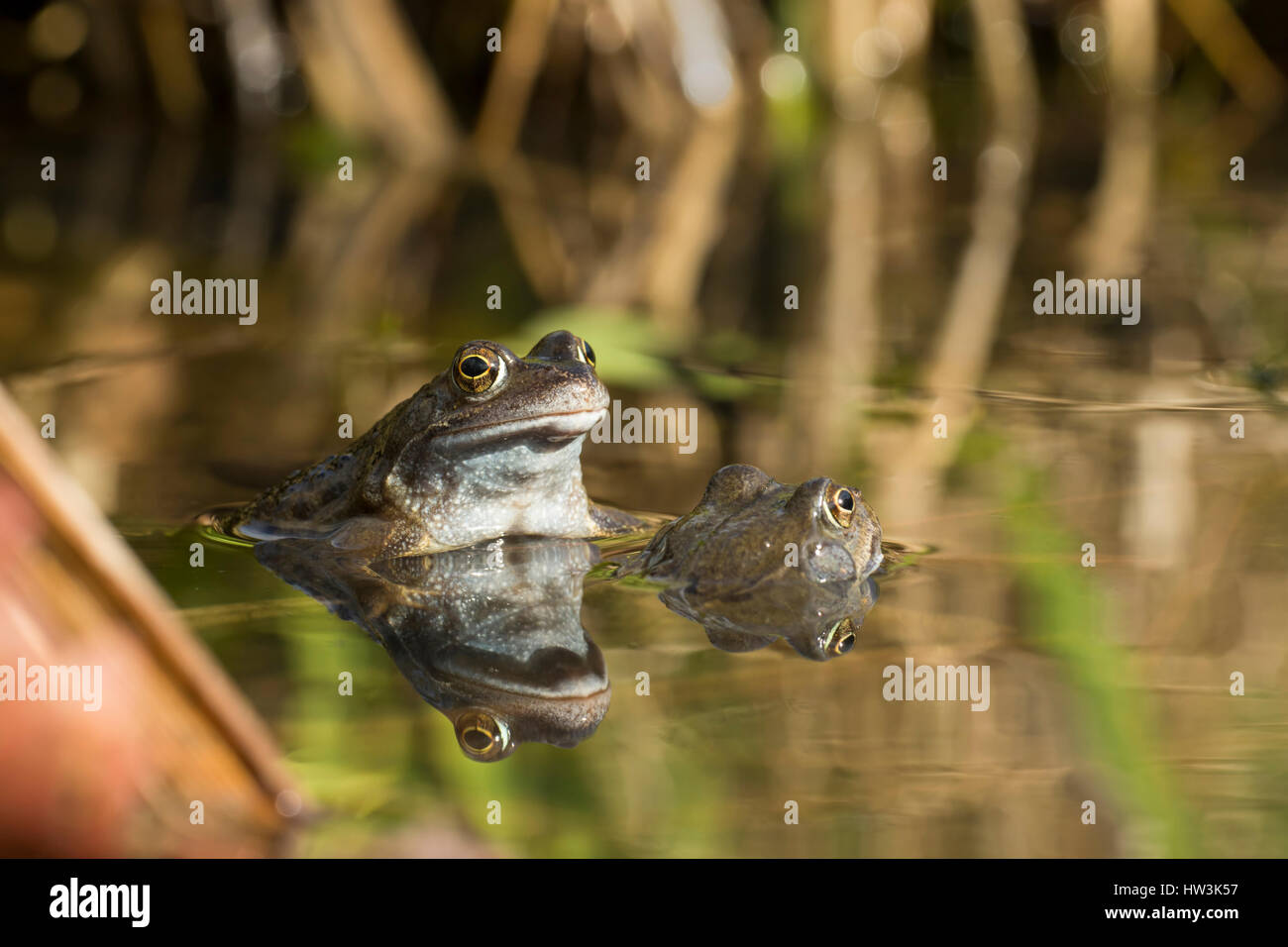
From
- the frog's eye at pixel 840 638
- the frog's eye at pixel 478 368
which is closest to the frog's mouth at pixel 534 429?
the frog's eye at pixel 478 368

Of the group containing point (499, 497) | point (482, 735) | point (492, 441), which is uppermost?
point (492, 441)

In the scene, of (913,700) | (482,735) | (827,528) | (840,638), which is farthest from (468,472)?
(913,700)

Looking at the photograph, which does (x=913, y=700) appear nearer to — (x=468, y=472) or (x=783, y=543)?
(x=783, y=543)


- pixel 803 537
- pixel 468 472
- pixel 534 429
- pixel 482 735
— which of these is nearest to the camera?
pixel 482 735

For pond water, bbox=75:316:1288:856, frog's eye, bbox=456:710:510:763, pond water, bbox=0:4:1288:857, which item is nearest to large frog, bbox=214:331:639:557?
pond water, bbox=0:4:1288:857

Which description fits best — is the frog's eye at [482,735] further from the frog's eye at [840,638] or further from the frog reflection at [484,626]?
the frog's eye at [840,638]

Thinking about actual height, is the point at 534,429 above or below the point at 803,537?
above
